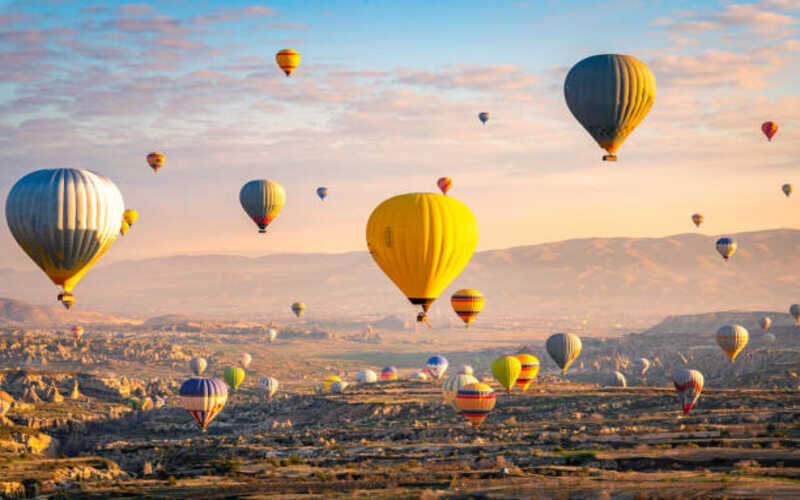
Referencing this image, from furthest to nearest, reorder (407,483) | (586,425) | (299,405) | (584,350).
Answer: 1. (584,350)
2. (299,405)
3. (586,425)
4. (407,483)

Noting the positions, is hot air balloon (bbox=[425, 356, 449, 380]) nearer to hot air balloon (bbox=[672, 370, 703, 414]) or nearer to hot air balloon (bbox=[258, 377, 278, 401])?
hot air balloon (bbox=[258, 377, 278, 401])

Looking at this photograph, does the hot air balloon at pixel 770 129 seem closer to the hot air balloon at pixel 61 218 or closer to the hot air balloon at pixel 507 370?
the hot air balloon at pixel 507 370

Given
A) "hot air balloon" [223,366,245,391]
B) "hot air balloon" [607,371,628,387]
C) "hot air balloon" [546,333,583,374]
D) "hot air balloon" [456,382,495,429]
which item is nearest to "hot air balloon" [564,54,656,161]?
"hot air balloon" [456,382,495,429]

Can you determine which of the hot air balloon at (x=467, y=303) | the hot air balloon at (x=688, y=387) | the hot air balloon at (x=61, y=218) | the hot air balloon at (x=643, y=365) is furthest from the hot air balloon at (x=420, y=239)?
the hot air balloon at (x=643, y=365)

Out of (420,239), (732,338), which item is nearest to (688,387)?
(420,239)

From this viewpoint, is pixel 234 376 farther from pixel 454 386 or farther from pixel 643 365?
pixel 643 365

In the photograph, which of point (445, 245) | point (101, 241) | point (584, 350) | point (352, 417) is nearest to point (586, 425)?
point (445, 245)

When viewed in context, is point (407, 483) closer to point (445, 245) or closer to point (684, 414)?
point (445, 245)
